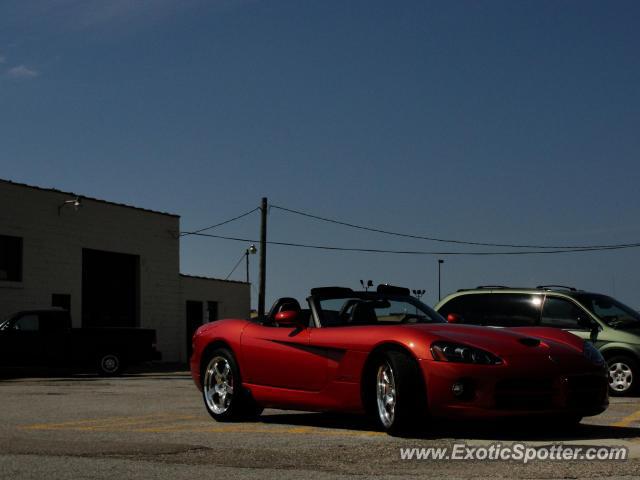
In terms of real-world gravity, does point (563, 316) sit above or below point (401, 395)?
above

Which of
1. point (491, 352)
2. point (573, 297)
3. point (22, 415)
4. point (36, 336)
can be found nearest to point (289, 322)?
point (491, 352)

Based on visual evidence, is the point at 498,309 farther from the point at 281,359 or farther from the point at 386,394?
the point at 386,394

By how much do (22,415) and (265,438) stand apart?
4.24 m

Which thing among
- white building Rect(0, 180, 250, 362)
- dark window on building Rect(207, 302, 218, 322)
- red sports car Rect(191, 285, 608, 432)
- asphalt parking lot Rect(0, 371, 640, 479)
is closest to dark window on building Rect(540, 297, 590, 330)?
asphalt parking lot Rect(0, 371, 640, 479)

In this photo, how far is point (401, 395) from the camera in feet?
26.7

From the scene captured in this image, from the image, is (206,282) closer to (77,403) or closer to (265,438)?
(77,403)

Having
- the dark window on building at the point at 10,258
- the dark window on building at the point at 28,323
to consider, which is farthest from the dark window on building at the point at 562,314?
the dark window on building at the point at 10,258

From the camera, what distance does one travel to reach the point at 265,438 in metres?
8.45

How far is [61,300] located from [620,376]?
72.1 ft

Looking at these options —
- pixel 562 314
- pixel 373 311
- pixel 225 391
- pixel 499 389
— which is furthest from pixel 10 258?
pixel 499 389

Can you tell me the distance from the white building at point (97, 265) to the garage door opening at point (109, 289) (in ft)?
0.11

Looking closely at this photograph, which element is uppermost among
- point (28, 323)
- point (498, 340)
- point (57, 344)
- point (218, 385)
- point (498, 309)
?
point (498, 309)

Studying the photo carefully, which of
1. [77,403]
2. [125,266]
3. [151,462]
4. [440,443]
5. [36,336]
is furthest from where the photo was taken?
[125,266]

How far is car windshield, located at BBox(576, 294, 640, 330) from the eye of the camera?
51.1ft
